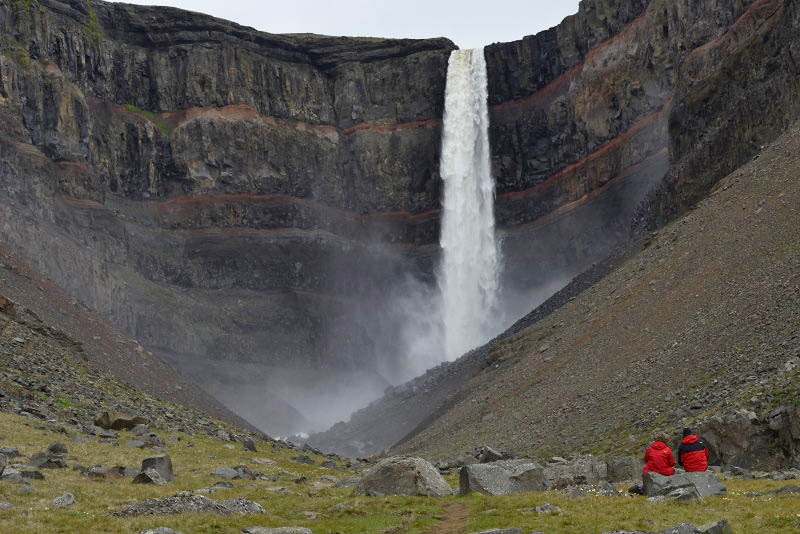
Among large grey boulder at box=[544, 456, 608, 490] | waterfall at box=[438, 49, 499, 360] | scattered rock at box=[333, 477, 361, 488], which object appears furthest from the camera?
waterfall at box=[438, 49, 499, 360]

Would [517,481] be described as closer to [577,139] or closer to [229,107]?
[577,139]

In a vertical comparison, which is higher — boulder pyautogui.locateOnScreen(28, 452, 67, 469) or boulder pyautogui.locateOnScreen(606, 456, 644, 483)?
boulder pyautogui.locateOnScreen(28, 452, 67, 469)

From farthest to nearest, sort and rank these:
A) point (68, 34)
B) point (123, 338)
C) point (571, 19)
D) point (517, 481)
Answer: point (571, 19)
point (68, 34)
point (123, 338)
point (517, 481)

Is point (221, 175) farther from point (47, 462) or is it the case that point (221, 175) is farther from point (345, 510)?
point (345, 510)

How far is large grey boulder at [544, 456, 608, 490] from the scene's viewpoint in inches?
825

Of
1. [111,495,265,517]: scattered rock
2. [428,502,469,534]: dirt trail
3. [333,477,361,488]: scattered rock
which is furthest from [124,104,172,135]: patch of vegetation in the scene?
[111,495,265,517]: scattered rock

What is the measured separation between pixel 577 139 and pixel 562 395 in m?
51.1

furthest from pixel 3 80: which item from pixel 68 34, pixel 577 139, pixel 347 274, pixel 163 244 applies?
pixel 577 139

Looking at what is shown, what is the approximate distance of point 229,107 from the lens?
9144cm

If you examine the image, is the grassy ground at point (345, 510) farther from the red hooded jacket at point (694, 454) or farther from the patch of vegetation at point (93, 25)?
the patch of vegetation at point (93, 25)

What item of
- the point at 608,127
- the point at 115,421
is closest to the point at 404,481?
the point at 115,421

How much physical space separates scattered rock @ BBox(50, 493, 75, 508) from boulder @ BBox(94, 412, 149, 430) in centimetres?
1608

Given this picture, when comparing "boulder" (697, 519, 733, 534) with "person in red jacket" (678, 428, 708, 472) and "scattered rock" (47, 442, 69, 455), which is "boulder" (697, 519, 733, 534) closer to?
"person in red jacket" (678, 428, 708, 472)

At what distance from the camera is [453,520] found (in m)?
17.0
